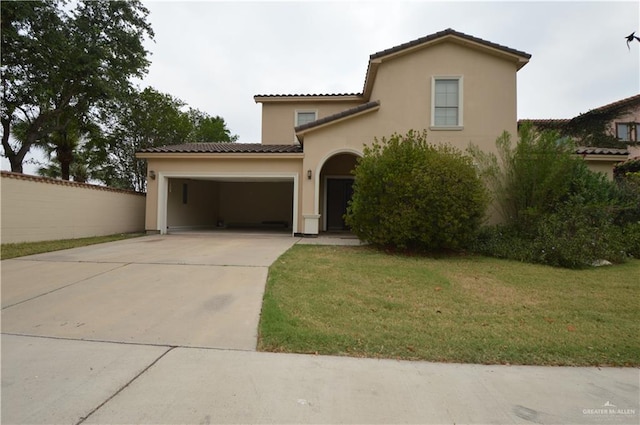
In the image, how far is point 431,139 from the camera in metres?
11.5

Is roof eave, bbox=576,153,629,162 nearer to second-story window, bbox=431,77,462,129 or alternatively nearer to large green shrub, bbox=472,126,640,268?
large green shrub, bbox=472,126,640,268

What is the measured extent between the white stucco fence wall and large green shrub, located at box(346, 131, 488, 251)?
1001 centimetres

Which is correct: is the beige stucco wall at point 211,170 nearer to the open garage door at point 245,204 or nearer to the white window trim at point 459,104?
the open garage door at point 245,204

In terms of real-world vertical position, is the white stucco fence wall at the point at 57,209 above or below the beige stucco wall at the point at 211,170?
below

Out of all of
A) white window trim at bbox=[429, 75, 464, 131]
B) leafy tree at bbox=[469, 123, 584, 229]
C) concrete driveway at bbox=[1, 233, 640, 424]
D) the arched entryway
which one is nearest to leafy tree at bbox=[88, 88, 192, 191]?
the arched entryway

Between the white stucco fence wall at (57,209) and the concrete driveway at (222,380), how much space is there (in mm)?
6819

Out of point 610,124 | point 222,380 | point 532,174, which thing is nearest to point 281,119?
point 532,174

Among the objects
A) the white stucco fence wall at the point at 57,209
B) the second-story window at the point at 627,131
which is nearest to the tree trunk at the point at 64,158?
the white stucco fence wall at the point at 57,209

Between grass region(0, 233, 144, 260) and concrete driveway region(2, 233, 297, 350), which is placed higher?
grass region(0, 233, 144, 260)

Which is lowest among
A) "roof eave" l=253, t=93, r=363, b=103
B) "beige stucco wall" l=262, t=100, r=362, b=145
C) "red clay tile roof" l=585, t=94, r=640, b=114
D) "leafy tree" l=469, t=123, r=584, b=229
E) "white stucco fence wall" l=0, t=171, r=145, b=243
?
"white stucco fence wall" l=0, t=171, r=145, b=243

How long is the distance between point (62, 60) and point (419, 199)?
18.0 meters

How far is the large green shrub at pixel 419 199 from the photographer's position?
7.96 meters

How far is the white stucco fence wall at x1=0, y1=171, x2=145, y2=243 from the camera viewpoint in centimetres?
921

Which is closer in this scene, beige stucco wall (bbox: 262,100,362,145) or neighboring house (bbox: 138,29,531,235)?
neighboring house (bbox: 138,29,531,235)
